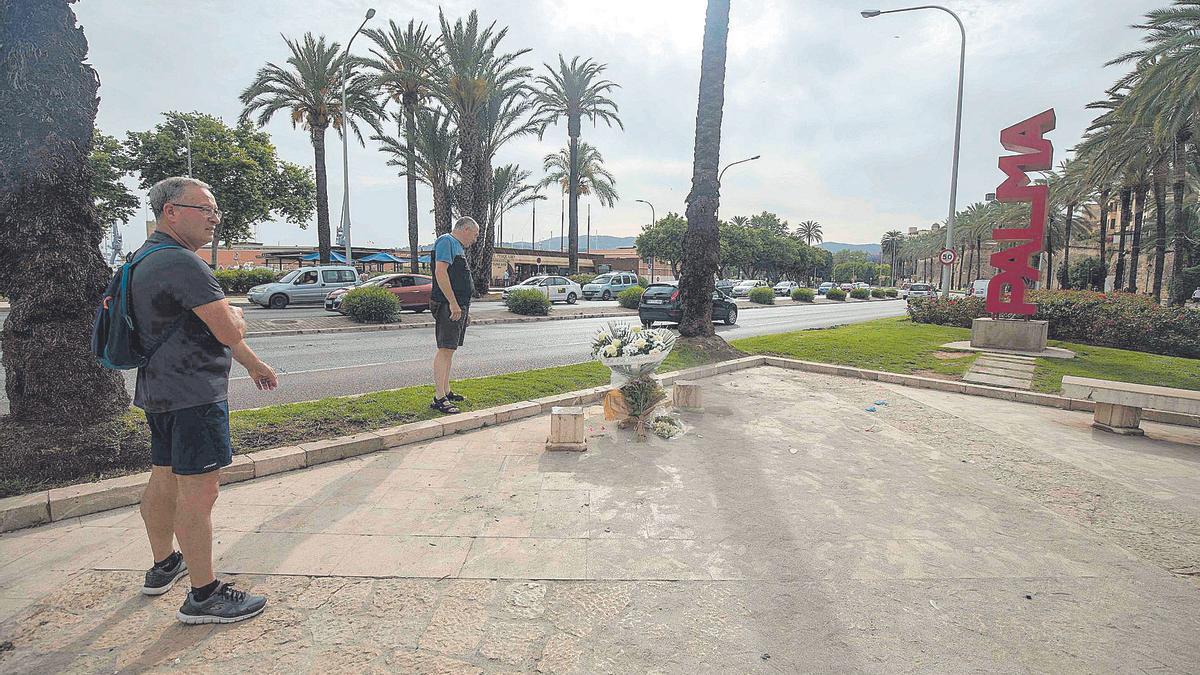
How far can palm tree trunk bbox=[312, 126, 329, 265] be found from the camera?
98.4 feet

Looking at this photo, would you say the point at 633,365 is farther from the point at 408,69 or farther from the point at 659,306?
the point at 408,69

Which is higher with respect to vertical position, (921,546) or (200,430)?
(200,430)

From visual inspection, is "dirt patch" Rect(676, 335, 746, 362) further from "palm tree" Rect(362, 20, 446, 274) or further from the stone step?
"palm tree" Rect(362, 20, 446, 274)

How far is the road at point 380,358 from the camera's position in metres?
8.00

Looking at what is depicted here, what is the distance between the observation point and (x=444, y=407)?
19.7ft

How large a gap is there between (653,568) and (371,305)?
15.6 metres

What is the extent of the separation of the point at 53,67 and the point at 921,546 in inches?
265

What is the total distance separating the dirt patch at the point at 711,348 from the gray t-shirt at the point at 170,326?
28.0ft

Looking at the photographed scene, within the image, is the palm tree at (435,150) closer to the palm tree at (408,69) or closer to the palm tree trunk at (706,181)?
the palm tree at (408,69)

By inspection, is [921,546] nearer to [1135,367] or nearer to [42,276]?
[42,276]

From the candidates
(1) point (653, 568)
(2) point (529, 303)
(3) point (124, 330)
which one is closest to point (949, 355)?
(1) point (653, 568)

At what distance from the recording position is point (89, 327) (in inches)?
173

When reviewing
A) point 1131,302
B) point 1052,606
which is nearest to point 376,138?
point 1131,302

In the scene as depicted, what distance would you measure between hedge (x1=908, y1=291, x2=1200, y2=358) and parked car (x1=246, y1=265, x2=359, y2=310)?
22.7 meters
